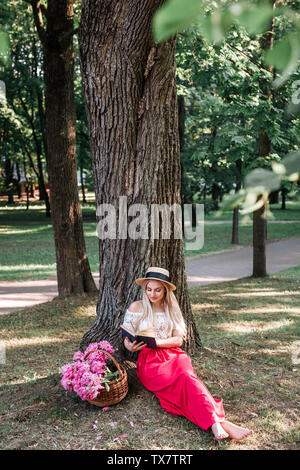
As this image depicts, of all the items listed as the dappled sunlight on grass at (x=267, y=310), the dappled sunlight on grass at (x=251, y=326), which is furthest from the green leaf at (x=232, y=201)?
the dappled sunlight on grass at (x=267, y=310)

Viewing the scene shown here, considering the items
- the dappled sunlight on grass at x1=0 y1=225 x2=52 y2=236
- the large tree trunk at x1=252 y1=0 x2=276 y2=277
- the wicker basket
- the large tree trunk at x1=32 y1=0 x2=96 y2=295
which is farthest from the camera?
the dappled sunlight on grass at x1=0 y1=225 x2=52 y2=236

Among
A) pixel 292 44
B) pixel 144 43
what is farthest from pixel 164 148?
pixel 292 44

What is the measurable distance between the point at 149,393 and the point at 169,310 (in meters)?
0.82

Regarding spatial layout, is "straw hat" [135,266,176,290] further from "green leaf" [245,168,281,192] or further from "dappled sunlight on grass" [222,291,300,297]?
"dappled sunlight on grass" [222,291,300,297]

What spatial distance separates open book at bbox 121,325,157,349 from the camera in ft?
14.6

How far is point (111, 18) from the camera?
4.54 meters

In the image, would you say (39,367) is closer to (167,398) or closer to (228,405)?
(167,398)

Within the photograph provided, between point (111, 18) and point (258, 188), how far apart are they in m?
3.96

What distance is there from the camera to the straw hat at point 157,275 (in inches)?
181

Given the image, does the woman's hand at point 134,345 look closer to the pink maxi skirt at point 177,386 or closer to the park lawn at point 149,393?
the pink maxi skirt at point 177,386

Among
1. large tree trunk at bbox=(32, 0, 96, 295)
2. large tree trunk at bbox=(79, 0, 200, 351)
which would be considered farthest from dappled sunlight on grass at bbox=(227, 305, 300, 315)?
large tree trunk at bbox=(79, 0, 200, 351)

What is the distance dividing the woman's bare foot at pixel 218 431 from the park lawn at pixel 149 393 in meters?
0.07

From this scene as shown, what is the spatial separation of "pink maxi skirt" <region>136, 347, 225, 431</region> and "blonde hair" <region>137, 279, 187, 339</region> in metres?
0.23

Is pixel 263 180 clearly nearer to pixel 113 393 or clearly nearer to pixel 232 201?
pixel 232 201
